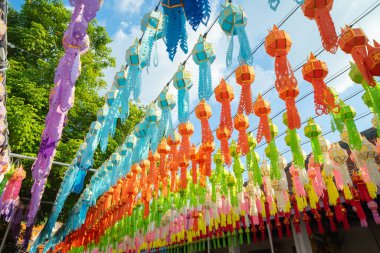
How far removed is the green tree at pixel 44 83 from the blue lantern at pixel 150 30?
5.91 meters

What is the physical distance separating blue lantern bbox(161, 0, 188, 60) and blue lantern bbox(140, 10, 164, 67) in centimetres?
72

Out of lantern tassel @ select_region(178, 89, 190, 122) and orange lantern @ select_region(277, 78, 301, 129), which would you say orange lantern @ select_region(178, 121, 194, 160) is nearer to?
lantern tassel @ select_region(178, 89, 190, 122)

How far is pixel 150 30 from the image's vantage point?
309 cm

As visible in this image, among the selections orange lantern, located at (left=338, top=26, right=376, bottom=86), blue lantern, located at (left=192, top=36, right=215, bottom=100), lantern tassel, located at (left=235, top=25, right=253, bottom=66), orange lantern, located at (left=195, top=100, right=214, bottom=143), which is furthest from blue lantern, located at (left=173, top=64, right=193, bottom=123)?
orange lantern, located at (left=338, top=26, right=376, bottom=86)

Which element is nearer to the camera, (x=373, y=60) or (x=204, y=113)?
(x=373, y=60)

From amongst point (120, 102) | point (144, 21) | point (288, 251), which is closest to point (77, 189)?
point (120, 102)

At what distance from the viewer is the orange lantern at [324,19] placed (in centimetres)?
208

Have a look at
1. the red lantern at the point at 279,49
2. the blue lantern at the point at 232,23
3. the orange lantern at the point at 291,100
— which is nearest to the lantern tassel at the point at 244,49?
the blue lantern at the point at 232,23

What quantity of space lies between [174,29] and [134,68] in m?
1.16

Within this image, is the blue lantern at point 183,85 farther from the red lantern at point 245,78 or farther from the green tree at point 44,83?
the green tree at point 44,83

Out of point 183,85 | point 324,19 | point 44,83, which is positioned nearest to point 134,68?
point 183,85

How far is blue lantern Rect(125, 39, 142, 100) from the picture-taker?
10.2 ft

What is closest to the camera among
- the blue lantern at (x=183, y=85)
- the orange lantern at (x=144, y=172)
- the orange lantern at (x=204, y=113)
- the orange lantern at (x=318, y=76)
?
the orange lantern at (x=318, y=76)

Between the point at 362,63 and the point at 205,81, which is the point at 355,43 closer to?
the point at 362,63
